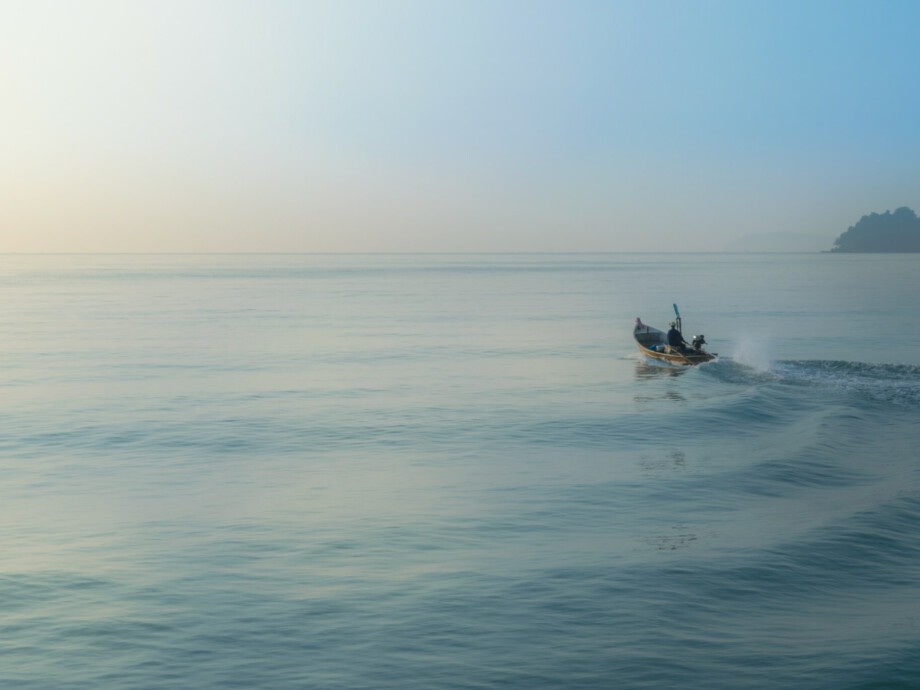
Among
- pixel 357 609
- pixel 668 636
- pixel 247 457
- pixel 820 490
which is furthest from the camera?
pixel 247 457

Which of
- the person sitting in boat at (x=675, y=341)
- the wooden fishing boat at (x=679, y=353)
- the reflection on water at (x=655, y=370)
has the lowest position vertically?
the reflection on water at (x=655, y=370)

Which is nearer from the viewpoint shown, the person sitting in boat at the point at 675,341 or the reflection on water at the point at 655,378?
the reflection on water at the point at 655,378

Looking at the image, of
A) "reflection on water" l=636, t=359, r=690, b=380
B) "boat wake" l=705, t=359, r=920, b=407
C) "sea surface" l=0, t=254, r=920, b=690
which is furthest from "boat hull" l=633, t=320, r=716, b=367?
"boat wake" l=705, t=359, r=920, b=407

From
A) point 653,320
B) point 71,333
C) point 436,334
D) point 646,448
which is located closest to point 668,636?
point 646,448

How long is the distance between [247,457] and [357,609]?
11697 millimetres

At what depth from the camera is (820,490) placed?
21.9 m

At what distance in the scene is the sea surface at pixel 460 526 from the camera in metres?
13.1

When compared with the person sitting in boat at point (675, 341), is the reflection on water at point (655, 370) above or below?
below

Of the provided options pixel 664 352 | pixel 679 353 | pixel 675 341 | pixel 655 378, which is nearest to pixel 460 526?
pixel 655 378

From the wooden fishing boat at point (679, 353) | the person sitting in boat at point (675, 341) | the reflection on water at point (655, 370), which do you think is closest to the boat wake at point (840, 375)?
the wooden fishing boat at point (679, 353)

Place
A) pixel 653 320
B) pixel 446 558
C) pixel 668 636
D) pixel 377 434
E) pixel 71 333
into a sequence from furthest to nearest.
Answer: pixel 653 320, pixel 71 333, pixel 377 434, pixel 446 558, pixel 668 636

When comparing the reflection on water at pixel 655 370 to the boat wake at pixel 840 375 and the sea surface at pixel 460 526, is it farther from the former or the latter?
the boat wake at pixel 840 375

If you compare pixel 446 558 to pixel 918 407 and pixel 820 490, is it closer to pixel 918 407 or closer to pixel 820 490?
pixel 820 490

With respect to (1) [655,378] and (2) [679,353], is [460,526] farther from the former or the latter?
(2) [679,353]
